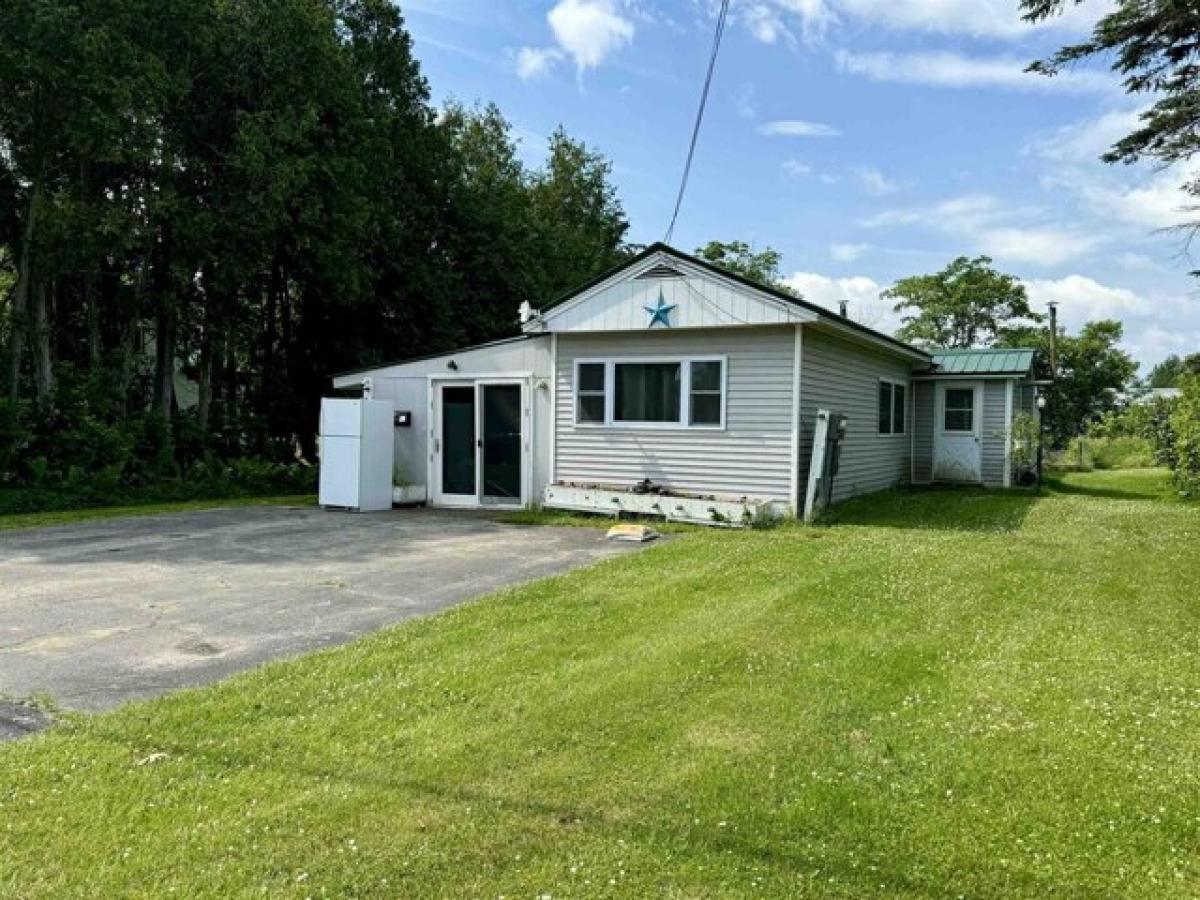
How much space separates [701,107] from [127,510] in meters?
10.3

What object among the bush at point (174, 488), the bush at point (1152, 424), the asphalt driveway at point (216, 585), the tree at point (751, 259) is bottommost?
the asphalt driveway at point (216, 585)

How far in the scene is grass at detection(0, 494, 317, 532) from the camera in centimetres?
1120

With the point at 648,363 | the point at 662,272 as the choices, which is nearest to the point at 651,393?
the point at 648,363

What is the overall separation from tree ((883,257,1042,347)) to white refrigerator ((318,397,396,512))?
27.8 m

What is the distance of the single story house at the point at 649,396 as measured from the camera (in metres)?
10.6

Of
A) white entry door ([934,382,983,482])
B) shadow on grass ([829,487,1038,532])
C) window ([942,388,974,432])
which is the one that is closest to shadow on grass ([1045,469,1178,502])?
white entry door ([934,382,983,482])

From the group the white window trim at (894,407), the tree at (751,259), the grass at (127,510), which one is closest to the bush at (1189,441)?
the white window trim at (894,407)

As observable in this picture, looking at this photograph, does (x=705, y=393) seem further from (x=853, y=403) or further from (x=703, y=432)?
(x=853, y=403)

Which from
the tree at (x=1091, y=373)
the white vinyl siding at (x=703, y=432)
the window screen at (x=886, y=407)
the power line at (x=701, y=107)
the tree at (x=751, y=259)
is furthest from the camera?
the tree at (x=751, y=259)

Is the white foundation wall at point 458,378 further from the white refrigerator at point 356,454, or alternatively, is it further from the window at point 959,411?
the window at point 959,411

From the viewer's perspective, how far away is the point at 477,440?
12.9m

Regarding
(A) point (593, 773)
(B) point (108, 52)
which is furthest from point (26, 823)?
(B) point (108, 52)

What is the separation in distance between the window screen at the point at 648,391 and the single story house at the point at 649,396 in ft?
0.05

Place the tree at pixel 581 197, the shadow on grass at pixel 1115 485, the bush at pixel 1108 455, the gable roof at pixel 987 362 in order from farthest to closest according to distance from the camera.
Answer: the tree at pixel 581 197, the bush at pixel 1108 455, the gable roof at pixel 987 362, the shadow on grass at pixel 1115 485
